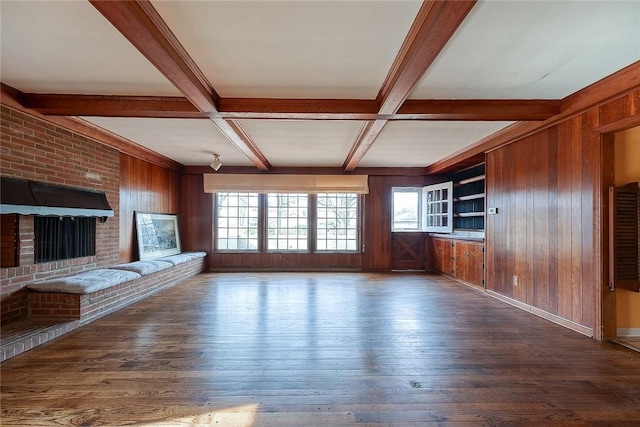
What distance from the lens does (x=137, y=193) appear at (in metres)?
5.34

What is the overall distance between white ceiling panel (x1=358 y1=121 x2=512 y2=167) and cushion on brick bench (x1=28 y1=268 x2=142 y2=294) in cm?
402

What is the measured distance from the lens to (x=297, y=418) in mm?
1846

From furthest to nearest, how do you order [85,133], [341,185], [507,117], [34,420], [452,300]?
[341,185] < [452,300] < [85,133] < [507,117] < [34,420]

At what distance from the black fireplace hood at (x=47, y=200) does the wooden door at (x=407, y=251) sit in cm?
569

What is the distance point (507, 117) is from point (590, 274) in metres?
1.84

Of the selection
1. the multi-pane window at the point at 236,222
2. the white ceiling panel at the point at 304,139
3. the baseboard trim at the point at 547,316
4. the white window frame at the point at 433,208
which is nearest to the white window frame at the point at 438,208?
the white window frame at the point at 433,208

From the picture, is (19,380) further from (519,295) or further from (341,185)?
(341,185)

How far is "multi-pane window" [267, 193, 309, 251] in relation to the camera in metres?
7.18

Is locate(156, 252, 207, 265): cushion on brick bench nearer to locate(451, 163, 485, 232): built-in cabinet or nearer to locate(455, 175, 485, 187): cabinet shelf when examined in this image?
locate(451, 163, 485, 232): built-in cabinet

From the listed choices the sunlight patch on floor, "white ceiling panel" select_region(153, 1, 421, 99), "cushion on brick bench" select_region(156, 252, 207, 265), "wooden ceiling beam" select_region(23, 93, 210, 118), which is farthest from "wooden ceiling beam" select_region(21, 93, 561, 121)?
"cushion on brick bench" select_region(156, 252, 207, 265)

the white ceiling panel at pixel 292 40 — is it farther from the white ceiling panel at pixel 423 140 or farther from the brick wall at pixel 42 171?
the brick wall at pixel 42 171

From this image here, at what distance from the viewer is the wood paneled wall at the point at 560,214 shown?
2.97 meters

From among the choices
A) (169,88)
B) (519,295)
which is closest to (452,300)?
(519,295)

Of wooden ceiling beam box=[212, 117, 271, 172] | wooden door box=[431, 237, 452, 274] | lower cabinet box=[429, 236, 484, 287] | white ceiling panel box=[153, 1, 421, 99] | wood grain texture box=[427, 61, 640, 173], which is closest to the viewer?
white ceiling panel box=[153, 1, 421, 99]
